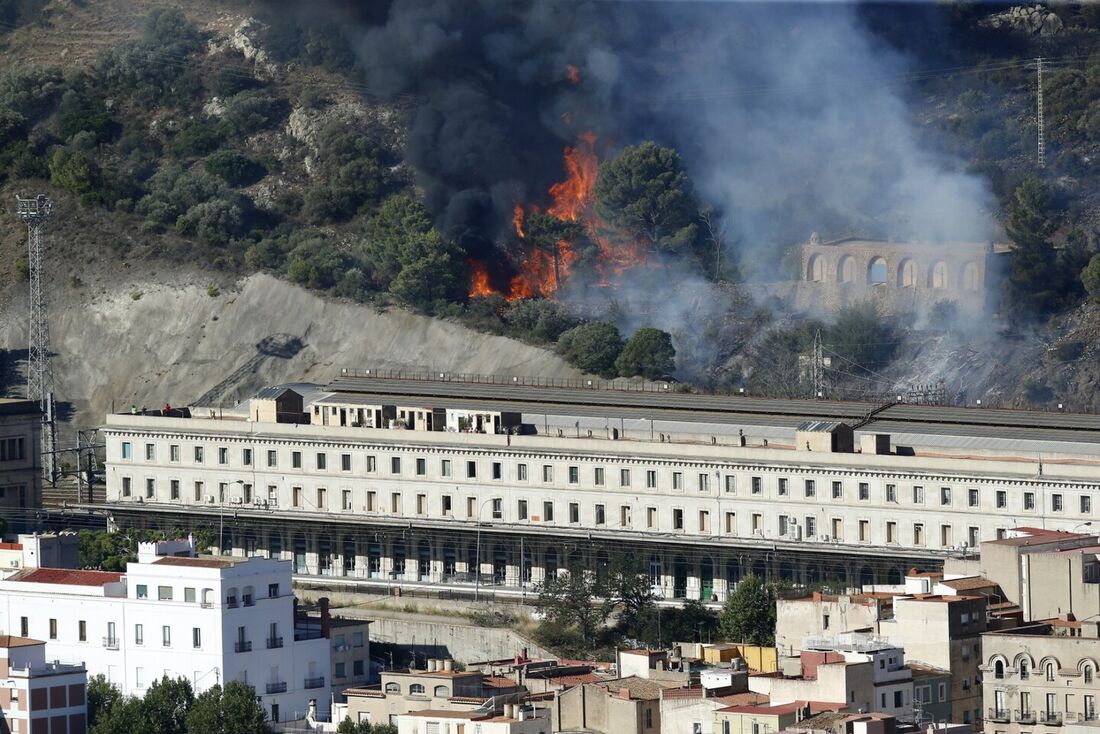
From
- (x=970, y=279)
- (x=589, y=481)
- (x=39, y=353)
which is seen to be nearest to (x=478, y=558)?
(x=589, y=481)

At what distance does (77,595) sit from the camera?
127m

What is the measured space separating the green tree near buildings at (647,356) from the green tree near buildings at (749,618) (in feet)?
162

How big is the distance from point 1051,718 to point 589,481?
3980cm

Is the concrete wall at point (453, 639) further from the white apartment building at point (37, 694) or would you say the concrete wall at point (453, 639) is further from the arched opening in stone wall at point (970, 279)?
the arched opening in stone wall at point (970, 279)

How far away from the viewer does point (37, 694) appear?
11831 cm

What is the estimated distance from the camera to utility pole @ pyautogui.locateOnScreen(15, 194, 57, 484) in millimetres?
179500

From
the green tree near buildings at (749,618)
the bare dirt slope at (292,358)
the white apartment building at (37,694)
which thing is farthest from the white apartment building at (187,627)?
the bare dirt slope at (292,358)

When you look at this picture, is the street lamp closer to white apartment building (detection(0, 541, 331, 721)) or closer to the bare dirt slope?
white apartment building (detection(0, 541, 331, 721))

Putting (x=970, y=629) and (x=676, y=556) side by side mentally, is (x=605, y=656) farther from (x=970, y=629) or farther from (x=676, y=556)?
(x=970, y=629)

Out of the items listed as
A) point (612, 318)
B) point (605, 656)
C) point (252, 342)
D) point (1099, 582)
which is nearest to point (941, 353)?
point (612, 318)

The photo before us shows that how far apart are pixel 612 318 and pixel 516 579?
161ft

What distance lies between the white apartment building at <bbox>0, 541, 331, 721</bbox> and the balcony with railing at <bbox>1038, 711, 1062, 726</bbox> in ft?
78.0

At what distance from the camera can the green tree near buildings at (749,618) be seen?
133 m

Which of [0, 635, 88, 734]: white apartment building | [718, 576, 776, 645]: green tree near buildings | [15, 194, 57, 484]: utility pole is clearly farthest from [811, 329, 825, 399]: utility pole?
[0, 635, 88, 734]: white apartment building
